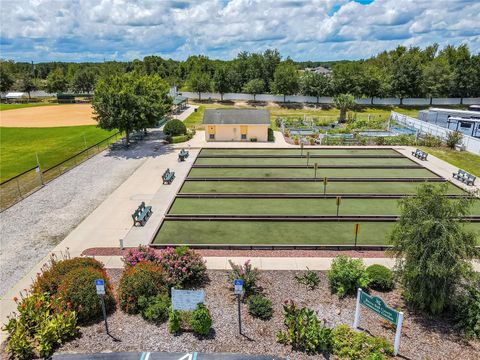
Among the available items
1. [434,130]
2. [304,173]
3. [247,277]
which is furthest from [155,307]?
[434,130]

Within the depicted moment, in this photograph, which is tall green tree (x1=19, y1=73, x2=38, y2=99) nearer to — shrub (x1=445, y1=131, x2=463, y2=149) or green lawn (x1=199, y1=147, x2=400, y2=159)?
green lawn (x1=199, y1=147, x2=400, y2=159)

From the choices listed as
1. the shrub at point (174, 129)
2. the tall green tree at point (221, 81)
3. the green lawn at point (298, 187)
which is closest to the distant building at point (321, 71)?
the tall green tree at point (221, 81)

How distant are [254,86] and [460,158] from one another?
1651 inches

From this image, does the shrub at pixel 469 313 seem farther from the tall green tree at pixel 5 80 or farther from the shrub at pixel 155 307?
the tall green tree at pixel 5 80

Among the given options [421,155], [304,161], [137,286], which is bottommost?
[137,286]

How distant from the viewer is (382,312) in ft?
32.0

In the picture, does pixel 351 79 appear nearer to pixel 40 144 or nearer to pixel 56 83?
pixel 40 144

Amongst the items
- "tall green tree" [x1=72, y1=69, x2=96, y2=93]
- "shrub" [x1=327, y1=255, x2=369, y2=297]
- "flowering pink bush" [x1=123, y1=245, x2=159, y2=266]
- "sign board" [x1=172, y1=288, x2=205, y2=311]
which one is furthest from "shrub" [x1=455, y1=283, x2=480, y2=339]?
"tall green tree" [x1=72, y1=69, x2=96, y2=93]

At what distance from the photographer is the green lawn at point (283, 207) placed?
61.6 ft

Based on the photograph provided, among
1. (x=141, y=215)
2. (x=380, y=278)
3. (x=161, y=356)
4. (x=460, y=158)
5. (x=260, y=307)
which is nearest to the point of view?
(x=161, y=356)

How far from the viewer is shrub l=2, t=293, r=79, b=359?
9516mm

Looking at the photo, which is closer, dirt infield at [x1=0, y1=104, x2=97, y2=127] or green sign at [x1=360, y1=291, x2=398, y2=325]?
green sign at [x1=360, y1=291, x2=398, y2=325]

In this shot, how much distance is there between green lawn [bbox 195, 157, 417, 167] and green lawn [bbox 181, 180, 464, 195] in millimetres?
4512

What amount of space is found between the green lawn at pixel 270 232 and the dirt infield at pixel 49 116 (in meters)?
35.3
